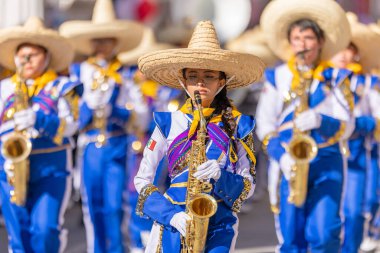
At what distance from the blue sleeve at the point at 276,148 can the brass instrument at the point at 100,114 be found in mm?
1719

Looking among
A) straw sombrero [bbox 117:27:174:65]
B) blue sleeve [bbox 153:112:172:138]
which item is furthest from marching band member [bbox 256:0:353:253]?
straw sombrero [bbox 117:27:174:65]

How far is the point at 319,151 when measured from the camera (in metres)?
8.78

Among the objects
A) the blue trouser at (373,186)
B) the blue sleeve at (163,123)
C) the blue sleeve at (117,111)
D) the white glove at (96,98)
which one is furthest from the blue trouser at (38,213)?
the blue trouser at (373,186)

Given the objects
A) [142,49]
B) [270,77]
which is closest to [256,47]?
[142,49]

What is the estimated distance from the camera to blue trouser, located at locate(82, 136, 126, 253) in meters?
9.88

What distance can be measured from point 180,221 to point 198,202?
14 centimetres

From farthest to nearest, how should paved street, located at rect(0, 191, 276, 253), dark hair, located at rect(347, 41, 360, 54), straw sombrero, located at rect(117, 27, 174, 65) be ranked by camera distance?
straw sombrero, located at rect(117, 27, 174, 65) < paved street, located at rect(0, 191, 276, 253) < dark hair, located at rect(347, 41, 360, 54)

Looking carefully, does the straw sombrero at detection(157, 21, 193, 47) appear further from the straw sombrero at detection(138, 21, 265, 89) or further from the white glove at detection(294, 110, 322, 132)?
the straw sombrero at detection(138, 21, 265, 89)

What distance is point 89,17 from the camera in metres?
18.2

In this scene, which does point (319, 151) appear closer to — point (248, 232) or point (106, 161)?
point (106, 161)

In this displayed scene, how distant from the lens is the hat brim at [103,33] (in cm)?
1091

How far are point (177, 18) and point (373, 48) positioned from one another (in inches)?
375

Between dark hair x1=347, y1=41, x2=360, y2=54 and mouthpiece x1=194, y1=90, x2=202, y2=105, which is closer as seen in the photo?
mouthpiece x1=194, y1=90, x2=202, y2=105

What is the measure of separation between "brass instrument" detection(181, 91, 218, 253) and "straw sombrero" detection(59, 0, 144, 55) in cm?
473
